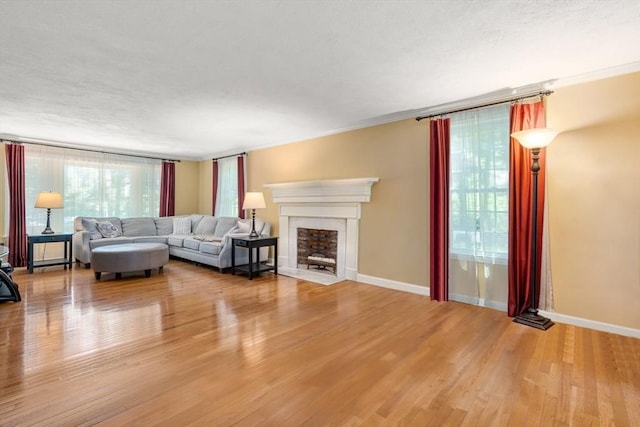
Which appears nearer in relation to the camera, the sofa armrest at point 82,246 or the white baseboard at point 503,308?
the white baseboard at point 503,308

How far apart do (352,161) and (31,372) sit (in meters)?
4.08

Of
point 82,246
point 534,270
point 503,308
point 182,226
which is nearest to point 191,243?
point 182,226

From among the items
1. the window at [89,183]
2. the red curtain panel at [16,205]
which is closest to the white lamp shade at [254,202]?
the window at [89,183]

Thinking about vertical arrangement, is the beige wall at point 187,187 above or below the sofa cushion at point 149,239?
above

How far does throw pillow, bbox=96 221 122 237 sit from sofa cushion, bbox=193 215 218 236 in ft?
4.77

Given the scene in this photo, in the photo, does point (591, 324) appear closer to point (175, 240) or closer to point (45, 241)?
point (175, 240)

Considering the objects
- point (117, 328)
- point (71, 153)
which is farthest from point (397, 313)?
A: point (71, 153)

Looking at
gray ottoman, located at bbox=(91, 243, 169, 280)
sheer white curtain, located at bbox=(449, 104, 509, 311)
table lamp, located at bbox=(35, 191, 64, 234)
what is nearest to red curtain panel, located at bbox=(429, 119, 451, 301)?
sheer white curtain, located at bbox=(449, 104, 509, 311)

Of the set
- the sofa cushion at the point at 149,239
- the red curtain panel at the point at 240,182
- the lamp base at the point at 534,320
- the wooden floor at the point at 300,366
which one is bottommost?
the wooden floor at the point at 300,366

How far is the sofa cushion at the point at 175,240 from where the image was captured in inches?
246

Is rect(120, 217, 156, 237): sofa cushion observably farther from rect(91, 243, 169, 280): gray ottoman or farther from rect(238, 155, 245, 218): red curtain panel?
rect(238, 155, 245, 218): red curtain panel

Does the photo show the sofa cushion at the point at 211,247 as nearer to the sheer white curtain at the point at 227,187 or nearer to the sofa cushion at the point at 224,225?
the sofa cushion at the point at 224,225

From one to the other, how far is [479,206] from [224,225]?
4.58 meters

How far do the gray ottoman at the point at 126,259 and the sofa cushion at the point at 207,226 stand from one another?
1.50 metres
